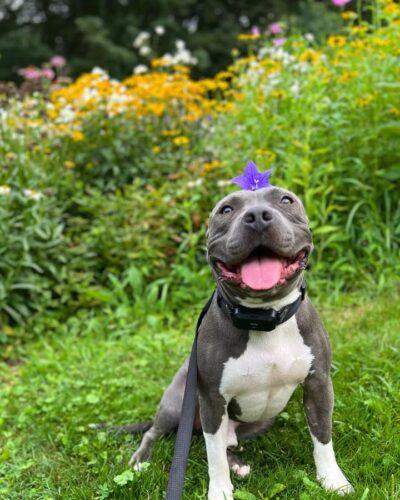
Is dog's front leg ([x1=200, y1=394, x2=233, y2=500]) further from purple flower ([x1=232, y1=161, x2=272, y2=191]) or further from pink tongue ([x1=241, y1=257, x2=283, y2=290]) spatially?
purple flower ([x1=232, y1=161, x2=272, y2=191])

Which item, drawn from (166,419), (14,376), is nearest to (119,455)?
(166,419)

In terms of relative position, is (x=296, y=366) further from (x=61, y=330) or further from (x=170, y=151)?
(x=170, y=151)

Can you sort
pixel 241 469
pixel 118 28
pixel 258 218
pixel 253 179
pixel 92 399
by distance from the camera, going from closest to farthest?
pixel 258 218 < pixel 253 179 < pixel 241 469 < pixel 92 399 < pixel 118 28

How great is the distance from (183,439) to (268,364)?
43 cm

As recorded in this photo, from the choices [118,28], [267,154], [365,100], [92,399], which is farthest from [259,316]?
[118,28]

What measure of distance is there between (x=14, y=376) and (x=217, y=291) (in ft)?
7.78

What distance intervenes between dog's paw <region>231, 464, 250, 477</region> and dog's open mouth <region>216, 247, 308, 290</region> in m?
0.93

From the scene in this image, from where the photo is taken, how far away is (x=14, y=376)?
4.07 m

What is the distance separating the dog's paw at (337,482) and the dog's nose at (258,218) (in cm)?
104

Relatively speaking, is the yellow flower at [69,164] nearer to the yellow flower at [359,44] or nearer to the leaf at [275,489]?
the yellow flower at [359,44]

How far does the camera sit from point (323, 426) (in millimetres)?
2205

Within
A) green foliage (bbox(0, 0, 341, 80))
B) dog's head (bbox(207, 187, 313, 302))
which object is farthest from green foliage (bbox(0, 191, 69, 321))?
green foliage (bbox(0, 0, 341, 80))

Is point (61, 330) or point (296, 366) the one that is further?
point (61, 330)

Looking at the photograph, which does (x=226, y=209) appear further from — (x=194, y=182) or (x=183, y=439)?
(x=194, y=182)
